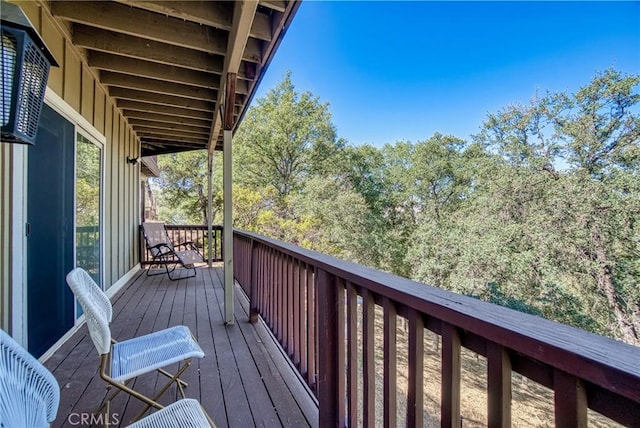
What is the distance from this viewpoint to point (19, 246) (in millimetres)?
1916

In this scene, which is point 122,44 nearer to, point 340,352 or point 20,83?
point 20,83

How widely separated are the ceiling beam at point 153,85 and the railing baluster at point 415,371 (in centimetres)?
347

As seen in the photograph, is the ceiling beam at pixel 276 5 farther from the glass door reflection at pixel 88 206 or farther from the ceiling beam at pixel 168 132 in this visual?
the ceiling beam at pixel 168 132

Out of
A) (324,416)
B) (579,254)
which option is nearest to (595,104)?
(579,254)

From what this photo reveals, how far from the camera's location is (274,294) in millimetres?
2494

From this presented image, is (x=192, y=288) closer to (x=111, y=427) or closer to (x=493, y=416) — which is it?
(x=111, y=427)

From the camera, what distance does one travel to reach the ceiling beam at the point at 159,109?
13.8ft

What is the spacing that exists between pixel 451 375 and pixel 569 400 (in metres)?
0.28

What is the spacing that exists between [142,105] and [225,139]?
1.99 meters

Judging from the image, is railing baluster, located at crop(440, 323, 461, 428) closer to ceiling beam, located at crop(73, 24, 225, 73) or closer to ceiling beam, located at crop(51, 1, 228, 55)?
ceiling beam, located at crop(51, 1, 228, 55)

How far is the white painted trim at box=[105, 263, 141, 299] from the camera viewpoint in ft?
13.0

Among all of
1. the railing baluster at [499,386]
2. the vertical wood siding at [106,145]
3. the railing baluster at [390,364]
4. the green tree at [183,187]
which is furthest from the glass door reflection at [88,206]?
the green tree at [183,187]

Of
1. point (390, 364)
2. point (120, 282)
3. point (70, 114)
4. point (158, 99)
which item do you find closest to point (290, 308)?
point (390, 364)

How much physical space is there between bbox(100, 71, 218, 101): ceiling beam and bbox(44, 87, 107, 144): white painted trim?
1.83 feet
